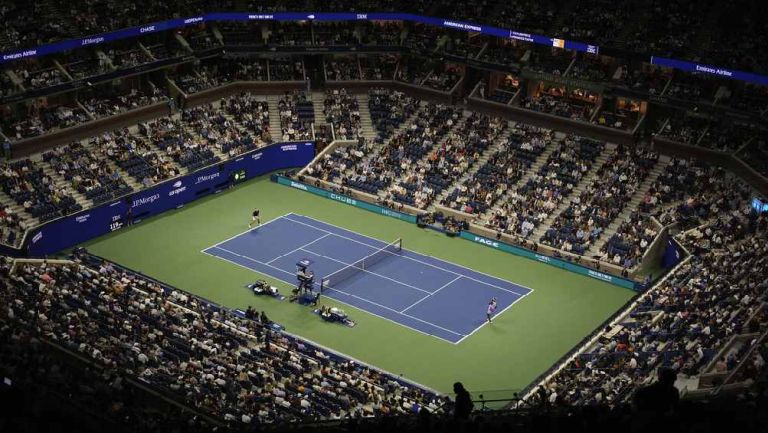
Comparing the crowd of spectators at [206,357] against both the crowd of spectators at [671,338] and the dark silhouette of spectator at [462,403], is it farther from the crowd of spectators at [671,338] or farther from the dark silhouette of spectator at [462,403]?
the dark silhouette of spectator at [462,403]

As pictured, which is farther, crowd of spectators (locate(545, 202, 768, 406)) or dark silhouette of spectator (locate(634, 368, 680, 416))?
crowd of spectators (locate(545, 202, 768, 406))

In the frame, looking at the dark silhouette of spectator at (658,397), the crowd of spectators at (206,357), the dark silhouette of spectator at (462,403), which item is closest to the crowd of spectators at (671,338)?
the crowd of spectators at (206,357)

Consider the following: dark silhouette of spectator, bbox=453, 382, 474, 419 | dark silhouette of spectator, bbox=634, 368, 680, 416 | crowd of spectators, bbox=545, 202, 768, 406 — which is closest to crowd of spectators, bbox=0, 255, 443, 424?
crowd of spectators, bbox=545, 202, 768, 406

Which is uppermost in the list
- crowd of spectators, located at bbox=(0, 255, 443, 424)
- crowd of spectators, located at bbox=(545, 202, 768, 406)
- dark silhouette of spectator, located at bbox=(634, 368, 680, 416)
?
dark silhouette of spectator, located at bbox=(634, 368, 680, 416)

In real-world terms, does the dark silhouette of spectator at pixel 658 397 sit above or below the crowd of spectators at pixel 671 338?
above

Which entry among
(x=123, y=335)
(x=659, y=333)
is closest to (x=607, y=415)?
(x=659, y=333)

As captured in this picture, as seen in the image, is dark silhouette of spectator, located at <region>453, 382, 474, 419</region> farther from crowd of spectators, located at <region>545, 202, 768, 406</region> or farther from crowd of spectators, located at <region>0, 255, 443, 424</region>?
crowd of spectators, located at <region>545, 202, 768, 406</region>

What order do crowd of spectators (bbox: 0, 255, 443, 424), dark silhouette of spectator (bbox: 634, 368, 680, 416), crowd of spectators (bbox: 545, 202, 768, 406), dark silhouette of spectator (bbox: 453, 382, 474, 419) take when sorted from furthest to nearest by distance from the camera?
crowd of spectators (bbox: 545, 202, 768, 406) → crowd of spectators (bbox: 0, 255, 443, 424) → dark silhouette of spectator (bbox: 453, 382, 474, 419) → dark silhouette of spectator (bbox: 634, 368, 680, 416)

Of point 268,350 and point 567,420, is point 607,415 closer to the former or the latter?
point 567,420

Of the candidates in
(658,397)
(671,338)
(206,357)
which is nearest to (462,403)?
(658,397)
